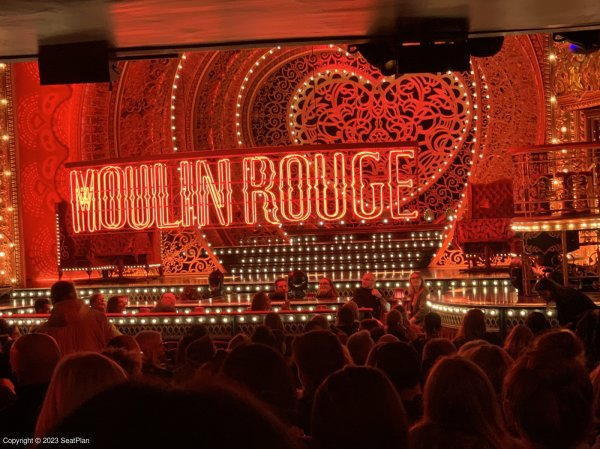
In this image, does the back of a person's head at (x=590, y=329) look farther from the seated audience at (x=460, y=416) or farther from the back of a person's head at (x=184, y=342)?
the seated audience at (x=460, y=416)

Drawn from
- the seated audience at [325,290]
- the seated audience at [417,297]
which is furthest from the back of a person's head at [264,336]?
the seated audience at [325,290]

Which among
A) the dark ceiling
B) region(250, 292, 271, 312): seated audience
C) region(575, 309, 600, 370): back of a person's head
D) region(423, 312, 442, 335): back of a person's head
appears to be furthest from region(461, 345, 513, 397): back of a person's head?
region(250, 292, 271, 312): seated audience

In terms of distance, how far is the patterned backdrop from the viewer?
1922cm

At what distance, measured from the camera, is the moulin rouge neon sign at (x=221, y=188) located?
17.9 meters

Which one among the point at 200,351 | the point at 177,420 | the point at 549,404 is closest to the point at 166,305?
the point at 200,351

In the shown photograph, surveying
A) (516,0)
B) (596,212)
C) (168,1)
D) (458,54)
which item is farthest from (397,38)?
(596,212)

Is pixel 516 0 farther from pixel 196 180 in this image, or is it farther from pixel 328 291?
pixel 196 180

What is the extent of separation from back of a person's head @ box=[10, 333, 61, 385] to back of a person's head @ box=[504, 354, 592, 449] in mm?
2234

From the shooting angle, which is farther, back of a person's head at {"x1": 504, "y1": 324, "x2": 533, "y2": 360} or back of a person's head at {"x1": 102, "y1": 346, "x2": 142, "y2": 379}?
back of a person's head at {"x1": 504, "y1": 324, "x2": 533, "y2": 360}

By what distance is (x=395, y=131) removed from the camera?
67.2 ft

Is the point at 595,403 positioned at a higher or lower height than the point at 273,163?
lower

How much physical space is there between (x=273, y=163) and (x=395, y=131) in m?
3.52

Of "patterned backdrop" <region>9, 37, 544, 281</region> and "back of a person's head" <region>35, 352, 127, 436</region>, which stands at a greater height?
"patterned backdrop" <region>9, 37, 544, 281</region>

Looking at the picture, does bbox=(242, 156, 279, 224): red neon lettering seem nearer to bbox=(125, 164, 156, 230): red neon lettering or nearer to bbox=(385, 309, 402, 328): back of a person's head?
bbox=(125, 164, 156, 230): red neon lettering
